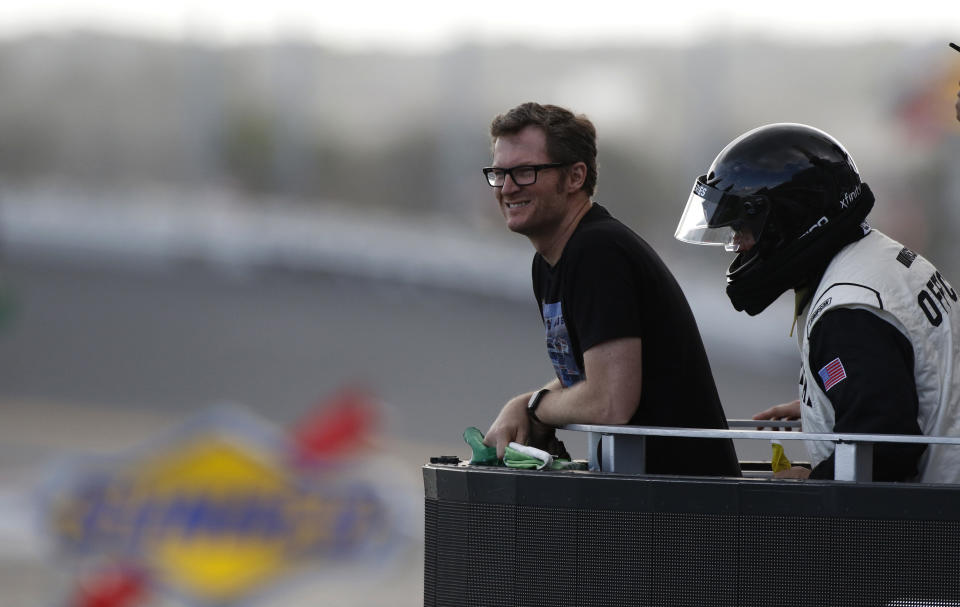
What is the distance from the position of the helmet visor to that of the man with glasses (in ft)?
0.38

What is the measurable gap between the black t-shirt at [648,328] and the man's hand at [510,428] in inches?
6.0

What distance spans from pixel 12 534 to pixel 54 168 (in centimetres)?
972

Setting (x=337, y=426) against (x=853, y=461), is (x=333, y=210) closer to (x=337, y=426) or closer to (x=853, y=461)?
(x=337, y=426)

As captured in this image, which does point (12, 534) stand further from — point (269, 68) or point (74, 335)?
point (269, 68)

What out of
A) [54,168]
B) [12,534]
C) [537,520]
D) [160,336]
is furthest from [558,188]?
[54,168]

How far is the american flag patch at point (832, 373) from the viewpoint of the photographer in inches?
101

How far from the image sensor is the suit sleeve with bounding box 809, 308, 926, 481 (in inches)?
99.7

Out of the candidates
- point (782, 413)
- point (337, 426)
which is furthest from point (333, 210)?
point (782, 413)

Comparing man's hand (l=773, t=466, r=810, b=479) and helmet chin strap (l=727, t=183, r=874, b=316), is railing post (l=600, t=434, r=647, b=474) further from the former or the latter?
helmet chin strap (l=727, t=183, r=874, b=316)

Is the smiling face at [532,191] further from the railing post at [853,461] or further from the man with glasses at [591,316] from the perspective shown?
the railing post at [853,461]

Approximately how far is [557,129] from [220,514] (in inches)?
531

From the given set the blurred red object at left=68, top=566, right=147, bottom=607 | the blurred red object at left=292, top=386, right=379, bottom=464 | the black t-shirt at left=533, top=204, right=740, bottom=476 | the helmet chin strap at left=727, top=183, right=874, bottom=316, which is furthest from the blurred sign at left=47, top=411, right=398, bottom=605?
the helmet chin strap at left=727, top=183, right=874, bottom=316

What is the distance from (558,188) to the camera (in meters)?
3.15

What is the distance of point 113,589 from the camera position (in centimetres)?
1558
